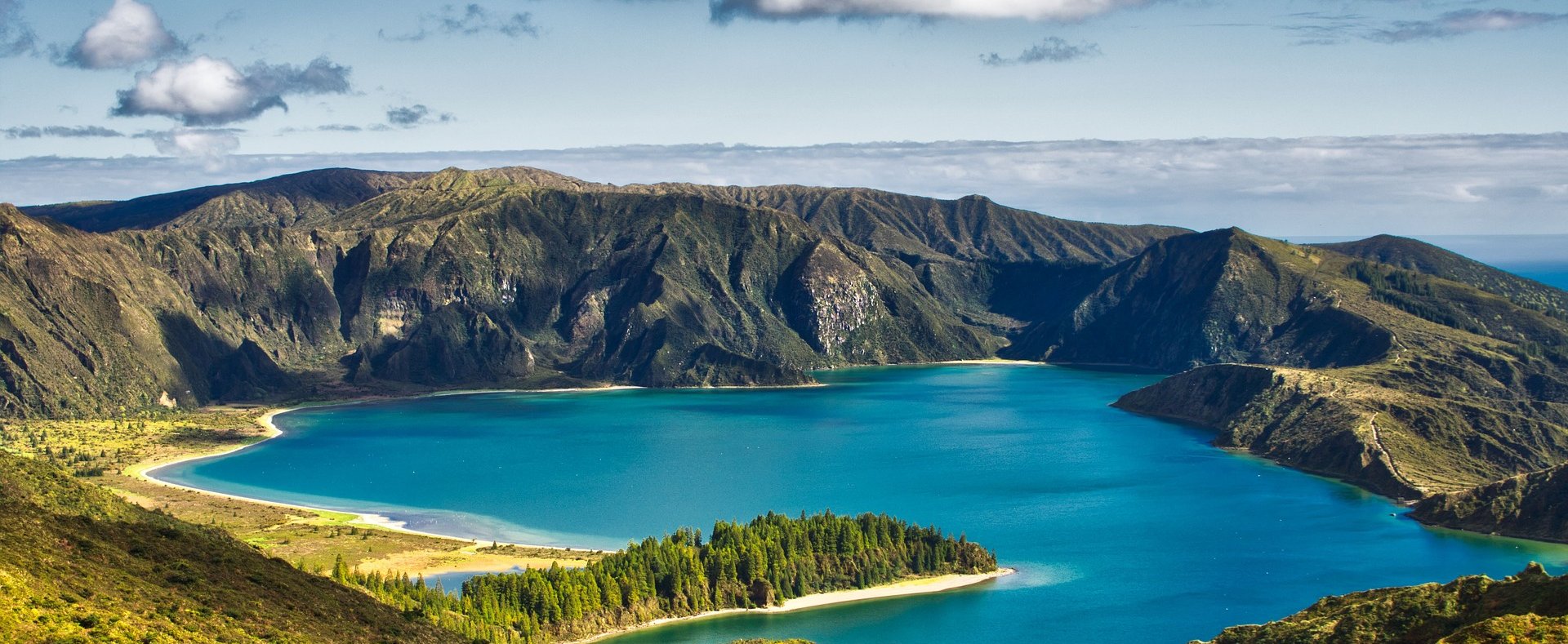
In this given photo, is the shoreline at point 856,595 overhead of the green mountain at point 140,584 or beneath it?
beneath

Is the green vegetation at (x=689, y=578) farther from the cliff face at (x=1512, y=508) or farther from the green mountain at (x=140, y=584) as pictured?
the cliff face at (x=1512, y=508)

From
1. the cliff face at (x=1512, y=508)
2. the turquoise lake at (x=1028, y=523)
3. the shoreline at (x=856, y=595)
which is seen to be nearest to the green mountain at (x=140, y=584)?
the shoreline at (x=856, y=595)


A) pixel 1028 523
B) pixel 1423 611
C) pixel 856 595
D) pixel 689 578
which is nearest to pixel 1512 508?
pixel 1028 523

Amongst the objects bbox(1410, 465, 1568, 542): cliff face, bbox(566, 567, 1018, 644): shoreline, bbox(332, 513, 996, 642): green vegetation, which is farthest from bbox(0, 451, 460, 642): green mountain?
bbox(1410, 465, 1568, 542): cliff face

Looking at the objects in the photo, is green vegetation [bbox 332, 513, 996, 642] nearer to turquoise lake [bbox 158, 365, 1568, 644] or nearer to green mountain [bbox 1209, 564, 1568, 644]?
turquoise lake [bbox 158, 365, 1568, 644]

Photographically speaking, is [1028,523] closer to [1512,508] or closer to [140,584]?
[1512,508]

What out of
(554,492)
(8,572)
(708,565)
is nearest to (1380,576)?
(708,565)

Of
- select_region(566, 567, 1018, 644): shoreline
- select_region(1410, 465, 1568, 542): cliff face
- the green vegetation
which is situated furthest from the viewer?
select_region(1410, 465, 1568, 542): cliff face
